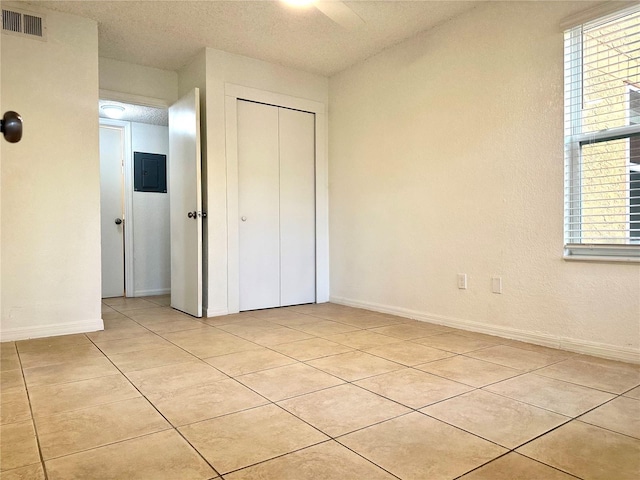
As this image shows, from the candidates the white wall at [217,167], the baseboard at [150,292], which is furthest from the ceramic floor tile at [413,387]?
the baseboard at [150,292]

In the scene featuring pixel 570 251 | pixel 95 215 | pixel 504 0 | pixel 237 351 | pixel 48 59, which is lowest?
pixel 237 351

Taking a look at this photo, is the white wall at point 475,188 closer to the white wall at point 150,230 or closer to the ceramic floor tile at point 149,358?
the ceramic floor tile at point 149,358

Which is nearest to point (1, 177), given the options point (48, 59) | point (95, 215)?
point (95, 215)

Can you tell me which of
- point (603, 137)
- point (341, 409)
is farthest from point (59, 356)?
A: point (603, 137)

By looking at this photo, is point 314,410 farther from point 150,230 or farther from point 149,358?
point 150,230

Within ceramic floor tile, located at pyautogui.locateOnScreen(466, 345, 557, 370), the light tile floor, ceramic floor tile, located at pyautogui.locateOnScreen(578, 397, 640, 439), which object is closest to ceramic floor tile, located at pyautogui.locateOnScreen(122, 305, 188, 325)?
the light tile floor

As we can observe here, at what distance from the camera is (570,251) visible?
277 cm

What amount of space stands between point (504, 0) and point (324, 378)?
9.19ft

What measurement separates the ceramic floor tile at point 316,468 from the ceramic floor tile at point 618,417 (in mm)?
943

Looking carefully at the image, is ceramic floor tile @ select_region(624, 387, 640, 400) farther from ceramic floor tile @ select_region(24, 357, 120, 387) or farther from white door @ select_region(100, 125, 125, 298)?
white door @ select_region(100, 125, 125, 298)

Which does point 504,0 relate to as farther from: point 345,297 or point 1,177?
point 1,177

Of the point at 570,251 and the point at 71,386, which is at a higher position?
the point at 570,251

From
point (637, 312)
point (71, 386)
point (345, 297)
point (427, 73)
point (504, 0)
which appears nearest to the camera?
point (71, 386)

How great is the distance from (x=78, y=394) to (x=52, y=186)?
1.89 meters
